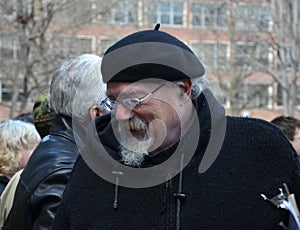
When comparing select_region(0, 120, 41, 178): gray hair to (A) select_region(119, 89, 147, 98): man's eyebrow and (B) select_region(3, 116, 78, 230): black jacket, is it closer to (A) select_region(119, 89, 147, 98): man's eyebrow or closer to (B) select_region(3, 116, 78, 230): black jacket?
(B) select_region(3, 116, 78, 230): black jacket

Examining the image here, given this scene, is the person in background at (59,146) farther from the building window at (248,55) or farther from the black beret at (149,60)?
the building window at (248,55)

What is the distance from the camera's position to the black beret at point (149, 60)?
2.51 meters

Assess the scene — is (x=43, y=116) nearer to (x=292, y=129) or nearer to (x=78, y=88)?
(x=78, y=88)

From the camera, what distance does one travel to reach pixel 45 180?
3.12 m

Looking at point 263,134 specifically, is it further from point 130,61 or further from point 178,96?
point 130,61

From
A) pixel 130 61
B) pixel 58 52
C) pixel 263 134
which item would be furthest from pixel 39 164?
pixel 58 52

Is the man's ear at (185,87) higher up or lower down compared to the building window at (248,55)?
higher up

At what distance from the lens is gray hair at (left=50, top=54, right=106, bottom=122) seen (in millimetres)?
3303

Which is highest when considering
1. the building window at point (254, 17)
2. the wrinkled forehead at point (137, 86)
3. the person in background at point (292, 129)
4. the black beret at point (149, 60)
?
the black beret at point (149, 60)

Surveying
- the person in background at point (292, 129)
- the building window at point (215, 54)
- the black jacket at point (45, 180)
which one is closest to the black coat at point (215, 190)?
the black jacket at point (45, 180)

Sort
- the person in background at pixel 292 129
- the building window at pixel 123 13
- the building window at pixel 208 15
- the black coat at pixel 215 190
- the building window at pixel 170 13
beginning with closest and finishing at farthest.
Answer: the black coat at pixel 215 190, the person in background at pixel 292 129, the building window at pixel 123 13, the building window at pixel 208 15, the building window at pixel 170 13

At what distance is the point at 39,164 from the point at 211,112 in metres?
0.97

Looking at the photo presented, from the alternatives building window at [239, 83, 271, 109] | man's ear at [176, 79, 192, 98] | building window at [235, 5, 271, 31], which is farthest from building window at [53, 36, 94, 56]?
man's ear at [176, 79, 192, 98]

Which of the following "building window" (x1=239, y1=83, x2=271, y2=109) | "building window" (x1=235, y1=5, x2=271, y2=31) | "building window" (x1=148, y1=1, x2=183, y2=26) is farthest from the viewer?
"building window" (x1=239, y1=83, x2=271, y2=109)
